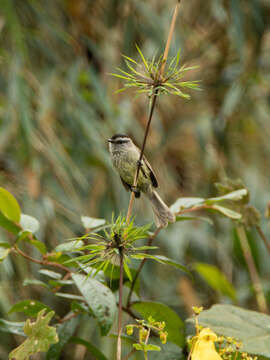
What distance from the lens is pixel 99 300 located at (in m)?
0.74

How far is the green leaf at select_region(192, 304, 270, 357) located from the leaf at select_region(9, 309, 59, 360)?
31 centimetres

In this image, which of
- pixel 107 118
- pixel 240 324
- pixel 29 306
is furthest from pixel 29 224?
pixel 107 118

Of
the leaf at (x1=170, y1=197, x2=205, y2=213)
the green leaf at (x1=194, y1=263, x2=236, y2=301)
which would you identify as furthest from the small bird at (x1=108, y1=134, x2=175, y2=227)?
the leaf at (x1=170, y1=197, x2=205, y2=213)

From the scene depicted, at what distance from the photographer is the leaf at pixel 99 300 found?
712mm

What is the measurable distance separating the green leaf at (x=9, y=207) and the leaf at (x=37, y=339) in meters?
0.26

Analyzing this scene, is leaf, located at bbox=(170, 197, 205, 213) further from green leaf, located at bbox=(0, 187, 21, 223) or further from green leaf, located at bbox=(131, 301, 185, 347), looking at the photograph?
green leaf, located at bbox=(0, 187, 21, 223)

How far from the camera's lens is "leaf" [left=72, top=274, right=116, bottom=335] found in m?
0.71

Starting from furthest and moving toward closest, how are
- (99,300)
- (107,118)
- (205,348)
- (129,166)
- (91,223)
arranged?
(107,118) < (129,166) < (91,223) < (99,300) < (205,348)

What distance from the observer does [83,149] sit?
3.08 metres

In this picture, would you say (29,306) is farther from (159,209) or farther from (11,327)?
(159,209)

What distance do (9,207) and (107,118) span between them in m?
2.19

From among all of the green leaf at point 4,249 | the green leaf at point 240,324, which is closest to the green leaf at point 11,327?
the green leaf at point 4,249

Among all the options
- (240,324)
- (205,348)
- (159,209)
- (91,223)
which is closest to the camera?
(205,348)

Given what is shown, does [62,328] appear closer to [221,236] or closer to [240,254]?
[240,254]
